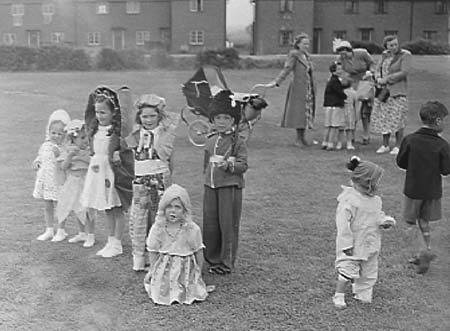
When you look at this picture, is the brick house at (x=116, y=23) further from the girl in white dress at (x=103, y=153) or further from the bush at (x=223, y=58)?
the girl in white dress at (x=103, y=153)

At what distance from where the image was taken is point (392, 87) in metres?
10.3

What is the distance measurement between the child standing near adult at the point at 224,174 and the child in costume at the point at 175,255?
34 cm

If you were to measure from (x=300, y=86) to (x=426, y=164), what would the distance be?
19.2 ft

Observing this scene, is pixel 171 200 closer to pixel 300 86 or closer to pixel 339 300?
pixel 339 300

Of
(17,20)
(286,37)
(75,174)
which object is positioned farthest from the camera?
(286,37)

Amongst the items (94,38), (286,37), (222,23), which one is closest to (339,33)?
(286,37)

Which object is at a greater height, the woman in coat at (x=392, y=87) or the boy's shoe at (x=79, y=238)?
the woman in coat at (x=392, y=87)

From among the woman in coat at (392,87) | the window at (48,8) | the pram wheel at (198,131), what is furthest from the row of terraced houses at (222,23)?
the woman in coat at (392,87)

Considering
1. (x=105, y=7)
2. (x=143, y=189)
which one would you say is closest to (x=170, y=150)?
(x=143, y=189)

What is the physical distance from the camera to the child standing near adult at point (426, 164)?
5.49m

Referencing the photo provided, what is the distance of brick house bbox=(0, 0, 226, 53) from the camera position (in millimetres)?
31125

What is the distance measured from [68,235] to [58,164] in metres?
0.71

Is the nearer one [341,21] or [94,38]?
[94,38]

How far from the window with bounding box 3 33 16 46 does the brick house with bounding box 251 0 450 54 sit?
1211 cm
